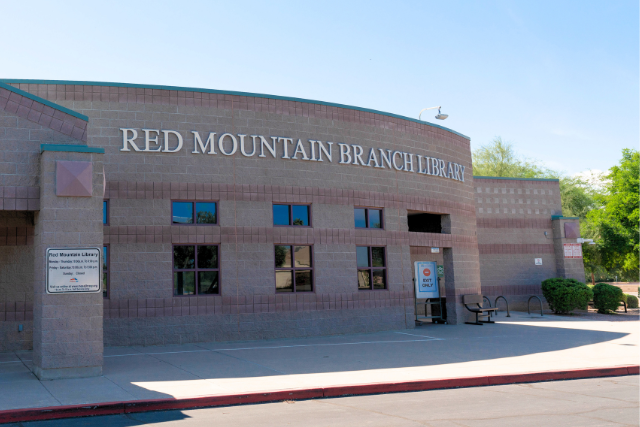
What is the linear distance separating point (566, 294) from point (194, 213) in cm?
1746

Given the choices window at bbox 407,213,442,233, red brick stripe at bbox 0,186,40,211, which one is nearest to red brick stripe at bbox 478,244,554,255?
window at bbox 407,213,442,233

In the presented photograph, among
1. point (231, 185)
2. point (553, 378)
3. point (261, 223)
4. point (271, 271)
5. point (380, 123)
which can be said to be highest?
point (380, 123)

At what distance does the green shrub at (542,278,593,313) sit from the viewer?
2489 cm

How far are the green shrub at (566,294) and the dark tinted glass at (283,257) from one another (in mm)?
14318

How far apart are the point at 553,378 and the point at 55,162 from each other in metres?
10.6

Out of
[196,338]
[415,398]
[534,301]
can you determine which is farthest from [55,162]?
[534,301]

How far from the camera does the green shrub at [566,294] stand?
81.7 ft

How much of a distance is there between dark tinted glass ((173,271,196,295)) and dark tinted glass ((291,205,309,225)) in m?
3.56

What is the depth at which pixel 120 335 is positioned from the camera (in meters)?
14.8

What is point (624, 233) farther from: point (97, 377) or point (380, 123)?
point (97, 377)

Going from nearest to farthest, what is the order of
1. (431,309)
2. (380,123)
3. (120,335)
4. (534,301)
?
(120,335) → (380,123) → (431,309) → (534,301)

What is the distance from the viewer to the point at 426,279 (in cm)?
2145

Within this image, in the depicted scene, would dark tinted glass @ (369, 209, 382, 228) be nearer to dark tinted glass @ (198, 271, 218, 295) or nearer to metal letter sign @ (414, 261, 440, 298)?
metal letter sign @ (414, 261, 440, 298)

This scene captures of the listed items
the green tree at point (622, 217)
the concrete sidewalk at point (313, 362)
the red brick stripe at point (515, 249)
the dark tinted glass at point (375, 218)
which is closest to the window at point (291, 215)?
the dark tinted glass at point (375, 218)
